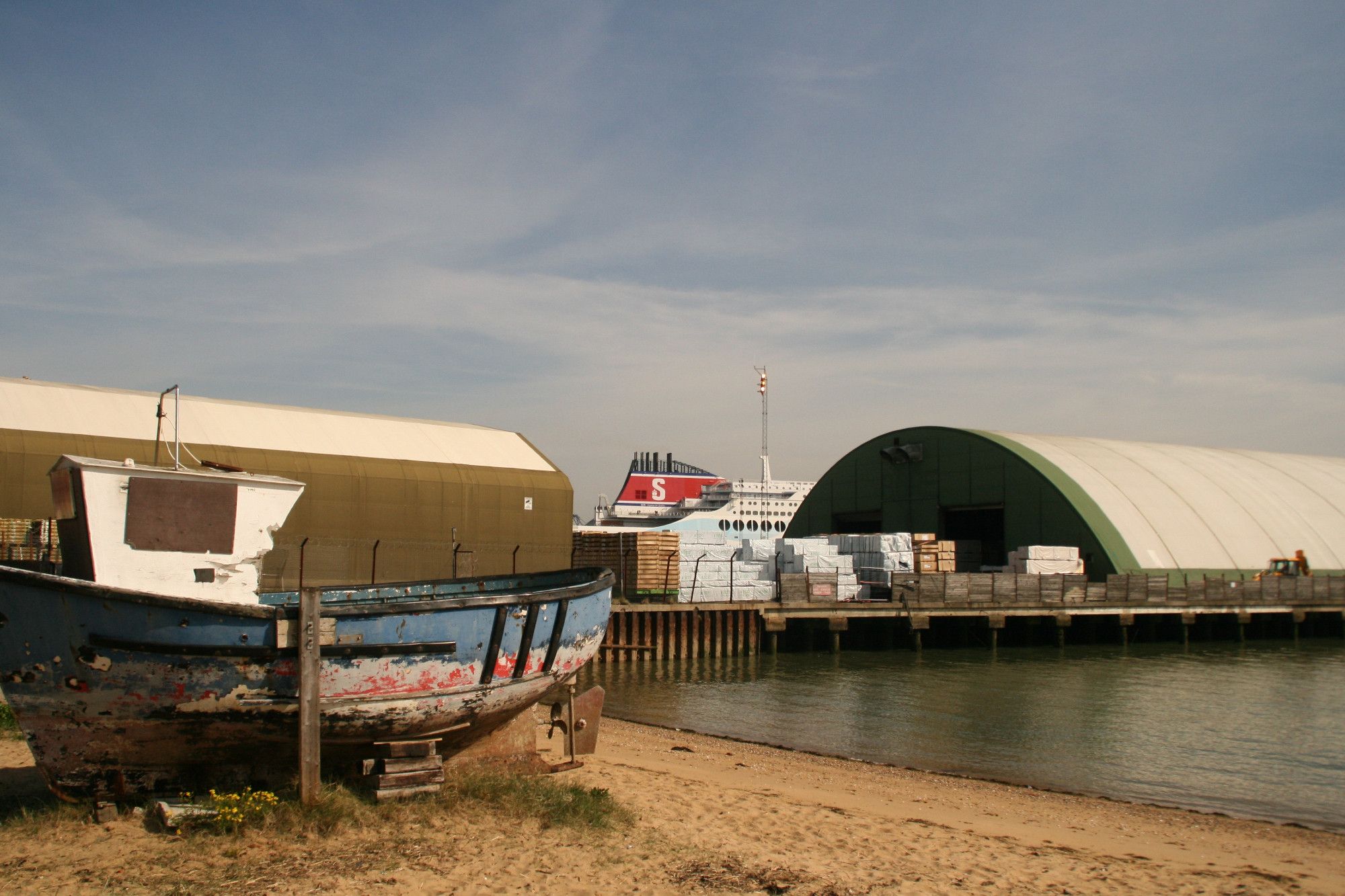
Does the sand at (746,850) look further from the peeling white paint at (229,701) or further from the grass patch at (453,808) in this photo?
the peeling white paint at (229,701)

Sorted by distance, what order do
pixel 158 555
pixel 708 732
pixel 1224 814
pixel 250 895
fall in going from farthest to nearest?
pixel 708 732, pixel 1224 814, pixel 158 555, pixel 250 895

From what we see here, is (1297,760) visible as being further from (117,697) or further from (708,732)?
(117,697)

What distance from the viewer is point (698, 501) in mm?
85938

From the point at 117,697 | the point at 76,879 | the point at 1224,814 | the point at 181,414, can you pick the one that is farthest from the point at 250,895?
the point at 181,414

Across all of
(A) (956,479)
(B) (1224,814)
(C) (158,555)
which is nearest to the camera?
(C) (158,555)

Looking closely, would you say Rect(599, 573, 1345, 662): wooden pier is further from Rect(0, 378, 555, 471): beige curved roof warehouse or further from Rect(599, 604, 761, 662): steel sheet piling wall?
Rect(0, 378, 555, 471): beige curved roof warehouse

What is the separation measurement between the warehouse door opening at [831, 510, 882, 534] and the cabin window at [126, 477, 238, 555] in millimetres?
42479

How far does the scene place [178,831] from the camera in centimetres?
847

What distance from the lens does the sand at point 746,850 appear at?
7.93m

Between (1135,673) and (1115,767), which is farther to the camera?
(1135,673)

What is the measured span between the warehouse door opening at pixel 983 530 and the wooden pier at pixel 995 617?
30.8 feet

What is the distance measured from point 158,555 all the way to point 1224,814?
42.3ft

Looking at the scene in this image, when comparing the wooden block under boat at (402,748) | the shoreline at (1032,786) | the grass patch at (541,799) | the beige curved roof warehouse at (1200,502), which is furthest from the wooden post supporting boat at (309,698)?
the beige curved roof warehouse at (1200,502)

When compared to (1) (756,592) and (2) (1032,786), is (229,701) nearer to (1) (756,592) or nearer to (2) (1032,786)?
(2) (1032,786)
